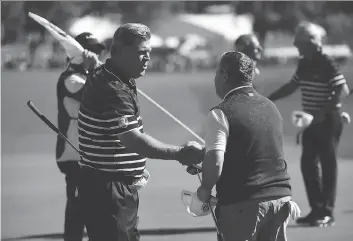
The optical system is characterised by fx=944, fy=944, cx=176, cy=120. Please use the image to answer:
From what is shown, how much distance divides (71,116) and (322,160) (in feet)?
9.60

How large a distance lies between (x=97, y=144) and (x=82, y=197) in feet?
1.09

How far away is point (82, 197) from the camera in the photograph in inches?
211

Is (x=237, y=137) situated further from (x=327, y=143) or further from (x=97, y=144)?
(x=327, y=143)

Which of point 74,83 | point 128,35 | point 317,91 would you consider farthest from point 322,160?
point 128,35

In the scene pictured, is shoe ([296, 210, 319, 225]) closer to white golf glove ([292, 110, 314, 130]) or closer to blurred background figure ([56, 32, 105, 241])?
Answer: white golf glove ([292, 110, 314, 130])

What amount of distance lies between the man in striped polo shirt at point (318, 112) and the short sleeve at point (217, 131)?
3796 millimetres

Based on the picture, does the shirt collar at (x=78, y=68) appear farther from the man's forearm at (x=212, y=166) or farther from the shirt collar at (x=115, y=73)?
the man's forearm at (x=212, y=166)

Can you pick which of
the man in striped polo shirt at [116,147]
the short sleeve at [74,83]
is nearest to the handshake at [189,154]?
the man in striped polo shirt at [116,147]

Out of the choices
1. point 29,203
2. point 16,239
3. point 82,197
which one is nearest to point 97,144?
point 82,197

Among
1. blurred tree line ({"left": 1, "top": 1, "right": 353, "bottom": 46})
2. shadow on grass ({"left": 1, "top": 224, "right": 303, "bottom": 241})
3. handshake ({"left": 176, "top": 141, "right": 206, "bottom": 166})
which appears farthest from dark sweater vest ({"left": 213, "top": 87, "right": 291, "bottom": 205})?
blurred tree line ({"left": 1, "top": 1, "right": 353, "bottom": 46})

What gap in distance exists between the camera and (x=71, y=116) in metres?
7.21

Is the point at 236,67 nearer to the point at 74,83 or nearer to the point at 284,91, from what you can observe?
the point at 74,83

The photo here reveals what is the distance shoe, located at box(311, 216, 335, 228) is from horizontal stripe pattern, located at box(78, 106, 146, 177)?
3.86m

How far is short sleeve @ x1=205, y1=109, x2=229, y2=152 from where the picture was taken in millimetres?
4898
